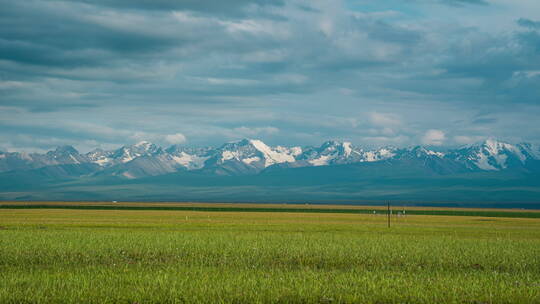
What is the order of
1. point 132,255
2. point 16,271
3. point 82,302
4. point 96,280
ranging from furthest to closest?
point 132,255 → point 16,271 → point 96,280 → point 82,302

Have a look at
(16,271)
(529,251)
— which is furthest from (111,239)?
(529,251)

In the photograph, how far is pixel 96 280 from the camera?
947 inches

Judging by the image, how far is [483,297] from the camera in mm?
21625

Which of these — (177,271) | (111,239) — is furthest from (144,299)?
(111,239)

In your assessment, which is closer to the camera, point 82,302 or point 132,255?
point 82,302

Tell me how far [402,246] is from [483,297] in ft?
58.7

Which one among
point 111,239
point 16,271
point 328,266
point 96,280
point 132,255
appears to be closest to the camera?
point 96,280

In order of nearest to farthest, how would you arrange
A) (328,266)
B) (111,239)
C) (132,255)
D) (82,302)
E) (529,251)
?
(82,302)
(328,266)
(132,255)
(529,251)
(111,239)

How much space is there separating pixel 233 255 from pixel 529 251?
18.4 m

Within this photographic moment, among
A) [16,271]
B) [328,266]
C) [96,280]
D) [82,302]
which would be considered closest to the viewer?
[82,302]

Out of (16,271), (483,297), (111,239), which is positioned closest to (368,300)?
(483,297)

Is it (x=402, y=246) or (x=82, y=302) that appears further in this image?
(x=402, y=246)

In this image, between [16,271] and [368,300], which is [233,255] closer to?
[16,271]

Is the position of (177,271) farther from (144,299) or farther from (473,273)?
(473,273)
